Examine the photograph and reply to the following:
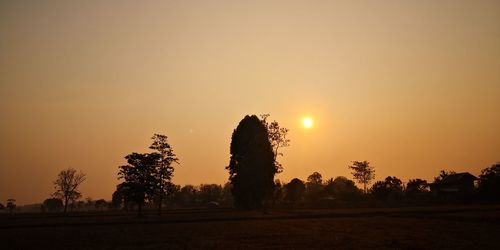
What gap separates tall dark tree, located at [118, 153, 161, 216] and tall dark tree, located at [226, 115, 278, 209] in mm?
14913

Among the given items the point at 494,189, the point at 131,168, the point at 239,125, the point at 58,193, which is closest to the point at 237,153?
the point at 239,125

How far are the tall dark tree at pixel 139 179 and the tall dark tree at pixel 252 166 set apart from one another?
14.9 m

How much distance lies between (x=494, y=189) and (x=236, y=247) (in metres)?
75.5

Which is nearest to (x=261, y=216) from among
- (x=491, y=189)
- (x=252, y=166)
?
(x=252, y=166)

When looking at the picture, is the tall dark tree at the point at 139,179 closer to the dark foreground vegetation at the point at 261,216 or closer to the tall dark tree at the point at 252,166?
the dark foreground vegetation at the point at 261,216

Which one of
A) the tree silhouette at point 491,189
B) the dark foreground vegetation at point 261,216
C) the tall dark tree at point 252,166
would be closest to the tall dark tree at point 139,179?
the dark foreground vegetation at point 261,216

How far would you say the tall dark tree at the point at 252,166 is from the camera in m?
74.2

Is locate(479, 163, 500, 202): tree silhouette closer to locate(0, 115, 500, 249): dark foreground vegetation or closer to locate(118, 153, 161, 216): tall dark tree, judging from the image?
locate(0, 115, 500, 249): dark foreground vegetation

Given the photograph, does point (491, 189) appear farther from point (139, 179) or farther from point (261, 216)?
point (139, 179)

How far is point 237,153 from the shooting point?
79.1m

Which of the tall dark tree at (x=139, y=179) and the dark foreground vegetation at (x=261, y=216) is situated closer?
the dark foreground vegetation at (x=261, y=216)

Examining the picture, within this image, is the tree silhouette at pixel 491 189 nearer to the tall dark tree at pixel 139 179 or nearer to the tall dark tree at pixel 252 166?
the tall dark tree at pixel 252 166

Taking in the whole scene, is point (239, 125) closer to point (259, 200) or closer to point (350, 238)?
point (259, 200)

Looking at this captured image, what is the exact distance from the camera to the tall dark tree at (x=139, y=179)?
71.8 meters
